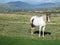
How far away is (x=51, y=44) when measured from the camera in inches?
551

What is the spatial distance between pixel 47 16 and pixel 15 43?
5961 millimetres

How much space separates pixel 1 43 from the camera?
13.8 meters

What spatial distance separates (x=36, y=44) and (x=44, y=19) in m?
5.67

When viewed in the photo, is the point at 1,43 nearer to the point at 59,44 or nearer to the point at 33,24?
the point at 59,44

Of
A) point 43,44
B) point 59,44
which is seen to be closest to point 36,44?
point 43,44

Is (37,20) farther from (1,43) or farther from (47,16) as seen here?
→ (1,43)

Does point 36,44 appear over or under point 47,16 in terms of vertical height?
under

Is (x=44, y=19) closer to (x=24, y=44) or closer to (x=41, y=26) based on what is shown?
(x=41, y=26)

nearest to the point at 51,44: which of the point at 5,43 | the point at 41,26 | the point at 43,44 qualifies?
the point at 43,44

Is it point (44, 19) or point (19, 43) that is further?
point (44, 19)

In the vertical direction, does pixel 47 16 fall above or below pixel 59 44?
above

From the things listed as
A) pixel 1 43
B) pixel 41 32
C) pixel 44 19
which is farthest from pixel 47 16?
pixel 1 43

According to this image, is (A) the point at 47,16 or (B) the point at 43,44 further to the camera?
(A) the point at 47,16

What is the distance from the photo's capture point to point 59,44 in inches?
557
